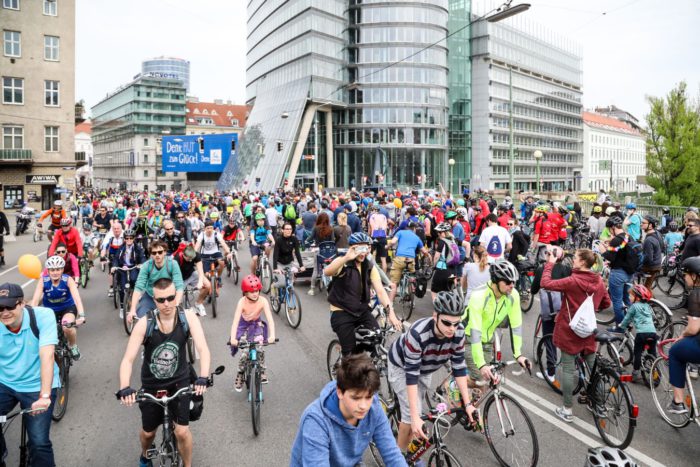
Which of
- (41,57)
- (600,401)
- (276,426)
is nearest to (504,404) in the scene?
(600,401)

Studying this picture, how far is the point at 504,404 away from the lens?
182 inches

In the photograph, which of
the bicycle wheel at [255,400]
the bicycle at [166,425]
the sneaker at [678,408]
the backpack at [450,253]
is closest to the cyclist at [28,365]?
the bicycle at [166,425]

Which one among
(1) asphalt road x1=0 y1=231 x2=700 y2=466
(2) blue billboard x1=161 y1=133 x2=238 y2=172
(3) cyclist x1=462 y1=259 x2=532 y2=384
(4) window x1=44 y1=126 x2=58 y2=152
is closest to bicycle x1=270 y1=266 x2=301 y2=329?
(1) asphalt road x1=0 y1=231 x2=700 y2=466

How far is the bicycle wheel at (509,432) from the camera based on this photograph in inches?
178

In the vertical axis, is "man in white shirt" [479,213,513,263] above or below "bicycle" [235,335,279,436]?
above

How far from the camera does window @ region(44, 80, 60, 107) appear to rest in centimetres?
4250

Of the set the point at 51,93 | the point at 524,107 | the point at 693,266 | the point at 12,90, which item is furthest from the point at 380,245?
the point at 524,107

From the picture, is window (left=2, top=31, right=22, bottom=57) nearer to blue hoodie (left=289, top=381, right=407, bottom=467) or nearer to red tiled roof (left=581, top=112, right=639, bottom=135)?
blue hoodie (left=289, top=381, right=407, bottom=467)

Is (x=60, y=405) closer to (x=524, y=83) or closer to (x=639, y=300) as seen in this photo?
(x=639, y=300)

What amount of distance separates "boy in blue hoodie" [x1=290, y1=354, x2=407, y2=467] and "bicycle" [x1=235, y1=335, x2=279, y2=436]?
2.87 meters

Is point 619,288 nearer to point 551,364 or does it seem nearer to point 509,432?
point 551,364

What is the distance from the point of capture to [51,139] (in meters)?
42.8

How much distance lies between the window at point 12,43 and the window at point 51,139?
638 cm

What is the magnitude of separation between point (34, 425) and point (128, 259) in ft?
20.5
